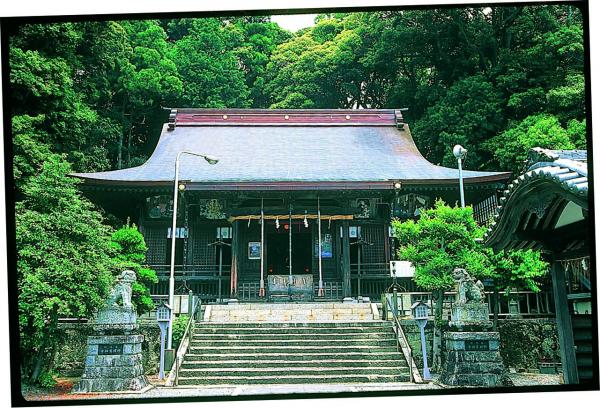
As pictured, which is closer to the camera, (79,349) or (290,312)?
(79,349)

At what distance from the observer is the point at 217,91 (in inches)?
745

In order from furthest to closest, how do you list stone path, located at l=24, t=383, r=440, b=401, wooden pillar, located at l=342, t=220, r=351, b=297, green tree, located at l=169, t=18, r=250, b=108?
green tree, located at l=169, t=18, r=250, b=108
wooden pillar, located at l=342, t=220, r=351, b=297
stone path, located at l=24, t=383, r=440, b=401

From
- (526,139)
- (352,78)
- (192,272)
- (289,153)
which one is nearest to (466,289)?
(526,139)

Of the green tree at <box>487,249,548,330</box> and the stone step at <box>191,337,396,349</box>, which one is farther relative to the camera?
the green tree at <box>487,249,548,330</box>

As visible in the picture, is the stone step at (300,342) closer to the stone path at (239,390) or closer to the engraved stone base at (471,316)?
the stone path at (239,390)

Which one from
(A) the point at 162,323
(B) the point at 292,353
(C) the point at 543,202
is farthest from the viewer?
(B) the point at 292,353

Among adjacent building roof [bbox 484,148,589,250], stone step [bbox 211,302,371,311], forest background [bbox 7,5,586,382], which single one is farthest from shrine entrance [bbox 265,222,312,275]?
adjacent building roof [bbox 484,148,589,250]

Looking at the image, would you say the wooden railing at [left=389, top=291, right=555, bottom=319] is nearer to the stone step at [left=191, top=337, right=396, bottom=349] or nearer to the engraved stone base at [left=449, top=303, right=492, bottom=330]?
the stone step at [left=191, top=337, right=396, bottom=349]

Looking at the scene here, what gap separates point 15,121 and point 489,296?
10646 mm

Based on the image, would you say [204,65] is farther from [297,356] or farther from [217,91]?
[297,356]

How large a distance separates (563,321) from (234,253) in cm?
887

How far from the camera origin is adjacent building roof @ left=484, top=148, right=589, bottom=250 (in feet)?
13.7

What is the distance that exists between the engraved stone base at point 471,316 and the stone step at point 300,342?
1543 mm

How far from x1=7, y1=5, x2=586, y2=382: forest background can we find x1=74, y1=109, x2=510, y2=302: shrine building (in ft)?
5.82
